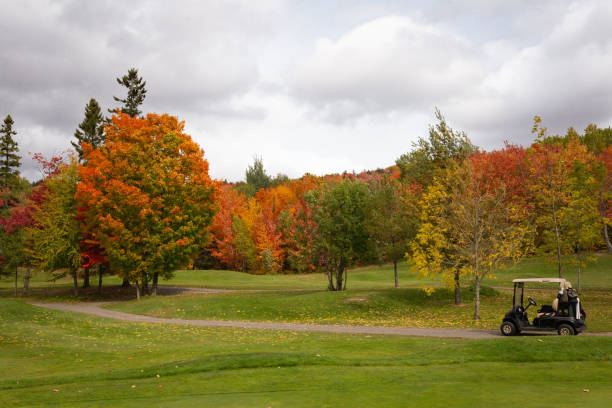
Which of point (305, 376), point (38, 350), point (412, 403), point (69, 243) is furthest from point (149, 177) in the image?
point (412, 403)

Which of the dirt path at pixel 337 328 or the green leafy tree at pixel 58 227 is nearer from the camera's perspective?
the dirt path at pixel 337 328

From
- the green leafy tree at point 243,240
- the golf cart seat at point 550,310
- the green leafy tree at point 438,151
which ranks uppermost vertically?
the green leafy tree at point 438,151

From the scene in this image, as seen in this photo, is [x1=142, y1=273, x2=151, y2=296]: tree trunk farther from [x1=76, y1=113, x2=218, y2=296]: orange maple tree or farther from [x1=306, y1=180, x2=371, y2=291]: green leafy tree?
[x1=306, y1=180, x2=371, y2=291]: green leafy tree

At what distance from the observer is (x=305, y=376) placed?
462 inches

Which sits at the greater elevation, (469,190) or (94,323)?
(469,190)

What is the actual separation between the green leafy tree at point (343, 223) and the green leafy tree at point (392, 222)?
842 millimetres

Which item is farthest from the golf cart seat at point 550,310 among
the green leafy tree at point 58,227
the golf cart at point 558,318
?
the green leafy tree at point 58,227

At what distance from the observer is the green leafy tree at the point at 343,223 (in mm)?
36156

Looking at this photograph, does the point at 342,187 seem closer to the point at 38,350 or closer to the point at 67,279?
the point at 38,350

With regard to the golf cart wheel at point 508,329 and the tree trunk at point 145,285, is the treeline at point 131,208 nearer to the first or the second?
the tree trunk at point 145,285

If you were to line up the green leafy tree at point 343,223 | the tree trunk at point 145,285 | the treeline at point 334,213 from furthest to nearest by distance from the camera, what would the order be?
the tree trunk at point 145,285
the green leafy tree at point 343,223
the treeline at point 334,213

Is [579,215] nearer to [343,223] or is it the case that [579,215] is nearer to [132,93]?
[343,223]

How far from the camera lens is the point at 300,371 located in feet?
40.9

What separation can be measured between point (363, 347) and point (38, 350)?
12735mm
